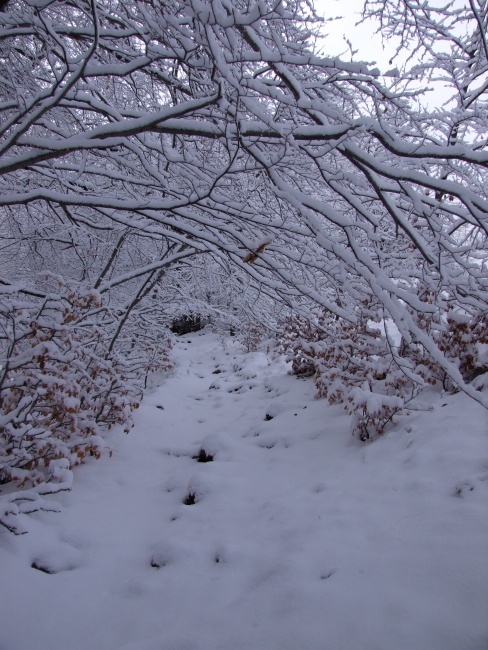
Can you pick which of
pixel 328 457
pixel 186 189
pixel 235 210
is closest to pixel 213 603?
pixel 328 457

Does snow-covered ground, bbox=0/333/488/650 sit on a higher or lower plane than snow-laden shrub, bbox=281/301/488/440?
lower

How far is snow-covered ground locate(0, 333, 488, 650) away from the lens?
1.63 metres

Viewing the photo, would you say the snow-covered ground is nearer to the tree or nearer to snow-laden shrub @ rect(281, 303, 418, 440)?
snow-laden shrub @ rect(281, 303, 418, 440)

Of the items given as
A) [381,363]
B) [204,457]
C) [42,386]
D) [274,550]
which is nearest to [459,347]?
[381,363]

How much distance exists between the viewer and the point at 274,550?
2.25 meters

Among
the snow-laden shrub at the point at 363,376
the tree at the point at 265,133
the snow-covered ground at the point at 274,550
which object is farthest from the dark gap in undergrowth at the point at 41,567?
the snow-laden shrub at the point at 363,376

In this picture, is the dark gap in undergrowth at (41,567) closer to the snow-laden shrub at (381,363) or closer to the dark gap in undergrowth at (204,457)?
the dark gap in undergrowth at (204,457)

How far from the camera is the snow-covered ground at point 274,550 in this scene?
1630 mm

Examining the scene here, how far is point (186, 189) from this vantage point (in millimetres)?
3309

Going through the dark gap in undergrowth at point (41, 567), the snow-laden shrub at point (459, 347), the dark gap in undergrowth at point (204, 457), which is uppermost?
the snow-laden shrub at point (459, 347)

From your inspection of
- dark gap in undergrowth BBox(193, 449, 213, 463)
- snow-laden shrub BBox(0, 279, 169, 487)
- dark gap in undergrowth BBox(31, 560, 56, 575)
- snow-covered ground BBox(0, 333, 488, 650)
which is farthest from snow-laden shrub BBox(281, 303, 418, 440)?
dark gap in undergrowth BBox(31, 560, 56, 575)

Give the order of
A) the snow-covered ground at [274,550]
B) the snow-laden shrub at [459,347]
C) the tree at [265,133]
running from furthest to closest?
the snow-laden shrub at [459,347]
the tree at [265,133]
the snow-covered ground at [274,550]

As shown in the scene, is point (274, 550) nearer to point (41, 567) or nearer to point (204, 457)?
point (41, 567)

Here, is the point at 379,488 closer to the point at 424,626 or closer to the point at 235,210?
the point at 424,626
